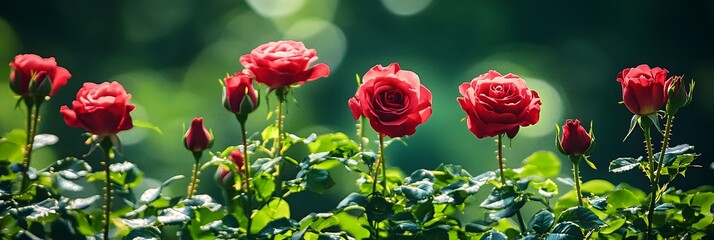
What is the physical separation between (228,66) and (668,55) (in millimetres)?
2026

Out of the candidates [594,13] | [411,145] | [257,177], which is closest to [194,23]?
[411,145]

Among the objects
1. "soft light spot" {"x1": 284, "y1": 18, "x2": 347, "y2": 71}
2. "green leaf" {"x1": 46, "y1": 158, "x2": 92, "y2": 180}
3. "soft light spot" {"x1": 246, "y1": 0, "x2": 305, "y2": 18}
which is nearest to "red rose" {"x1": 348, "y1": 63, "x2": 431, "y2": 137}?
"green leaf" {"x1": 46, "y1": 158, "x2": 92, "y2": 180}

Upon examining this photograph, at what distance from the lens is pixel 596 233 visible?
3.73ft

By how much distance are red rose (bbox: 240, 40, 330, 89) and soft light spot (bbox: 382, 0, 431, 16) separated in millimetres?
3413

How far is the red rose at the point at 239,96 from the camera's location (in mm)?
1089

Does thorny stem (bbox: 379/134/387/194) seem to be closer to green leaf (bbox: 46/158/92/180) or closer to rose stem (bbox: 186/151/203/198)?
rose stem (bbox: 186/151/203/198)

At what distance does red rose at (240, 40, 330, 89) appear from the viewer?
111 centimetres

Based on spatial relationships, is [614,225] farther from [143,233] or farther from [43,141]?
[43,141]

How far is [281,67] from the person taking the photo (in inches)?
43.5

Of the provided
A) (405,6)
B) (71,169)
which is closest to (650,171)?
(71,169)

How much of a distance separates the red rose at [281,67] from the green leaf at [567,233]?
340 millimetres

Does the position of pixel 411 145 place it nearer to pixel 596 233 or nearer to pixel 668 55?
pixel 668 55

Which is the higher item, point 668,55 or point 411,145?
point 668,55

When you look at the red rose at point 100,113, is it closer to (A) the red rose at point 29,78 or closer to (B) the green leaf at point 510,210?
(A) the red rose at point 29,78
